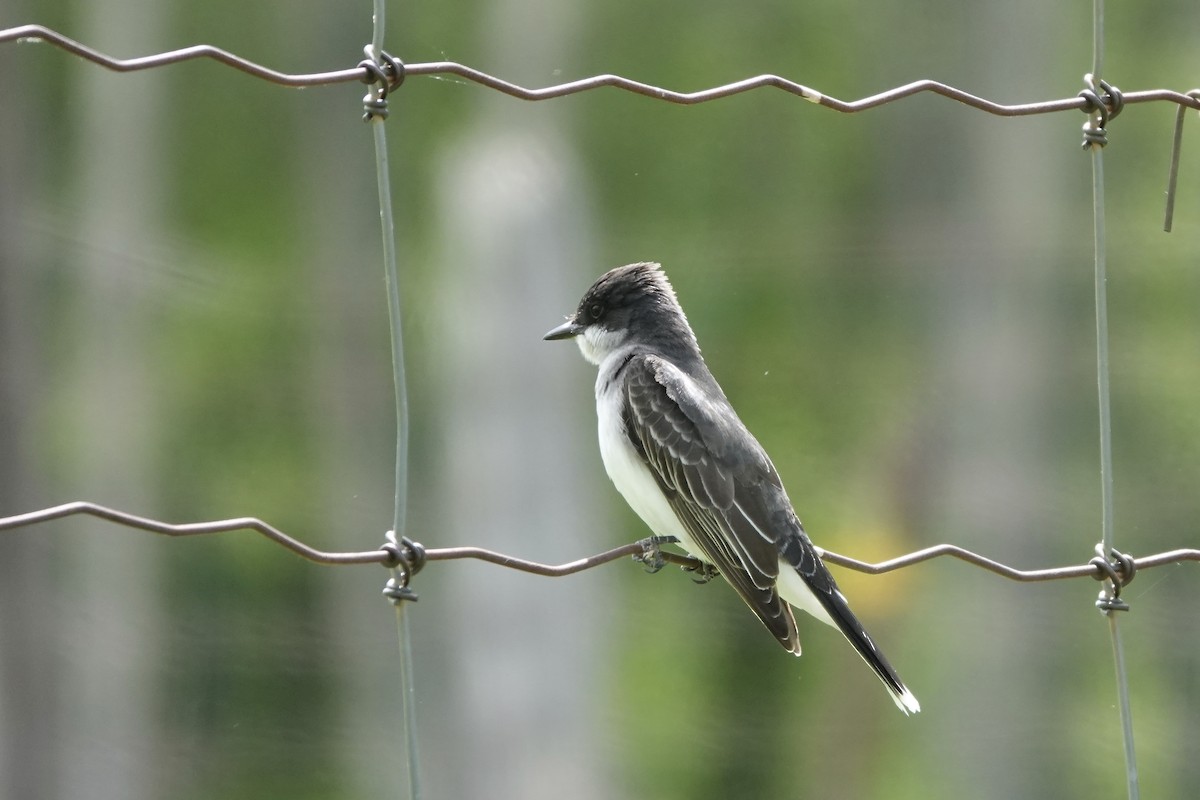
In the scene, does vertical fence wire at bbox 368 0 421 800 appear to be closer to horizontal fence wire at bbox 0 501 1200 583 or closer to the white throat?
horizontal fence wire at bbox 0 501 1200 583

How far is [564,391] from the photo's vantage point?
7691 millimetres

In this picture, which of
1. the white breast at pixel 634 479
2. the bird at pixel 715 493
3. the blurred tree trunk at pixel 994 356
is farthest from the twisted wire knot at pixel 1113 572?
the blurred tree trunk at pixel 994 356

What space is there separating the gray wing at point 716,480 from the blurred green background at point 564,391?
3.74m

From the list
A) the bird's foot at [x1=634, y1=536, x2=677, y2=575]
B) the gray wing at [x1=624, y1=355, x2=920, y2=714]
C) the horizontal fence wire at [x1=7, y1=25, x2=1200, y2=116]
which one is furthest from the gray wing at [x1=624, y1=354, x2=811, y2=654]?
the horizontal fence wire at [x1=7, y1=25, x2=1200, y2=116]

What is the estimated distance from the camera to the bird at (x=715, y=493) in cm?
298

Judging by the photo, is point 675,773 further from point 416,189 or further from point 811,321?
point 416,189

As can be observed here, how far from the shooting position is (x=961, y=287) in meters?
7.55

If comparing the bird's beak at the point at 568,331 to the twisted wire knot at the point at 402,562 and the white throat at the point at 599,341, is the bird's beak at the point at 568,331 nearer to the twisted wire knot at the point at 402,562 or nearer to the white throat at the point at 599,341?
the white throat at the point at 599,341

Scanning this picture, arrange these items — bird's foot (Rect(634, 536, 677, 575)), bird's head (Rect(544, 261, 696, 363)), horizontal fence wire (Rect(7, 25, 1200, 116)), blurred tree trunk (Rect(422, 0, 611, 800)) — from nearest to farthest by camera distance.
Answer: horizontal fence wire (Rect(7, 25, 1200, 116)), bird's foot (Rect(634, 536, 677, 575)), bird's head (Rect(544, 261, 696, 363)), blurred tree trunk (Rect(422, 0, 611, 800))

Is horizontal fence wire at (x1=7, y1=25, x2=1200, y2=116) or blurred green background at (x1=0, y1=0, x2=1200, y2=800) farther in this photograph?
blurred green background at (x1=0, y1=0, x2=1200, y2=800)

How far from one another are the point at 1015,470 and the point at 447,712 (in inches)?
123

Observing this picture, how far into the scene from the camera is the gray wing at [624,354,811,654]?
298cm

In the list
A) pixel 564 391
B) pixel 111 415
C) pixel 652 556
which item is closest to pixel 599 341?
pixel 652 556

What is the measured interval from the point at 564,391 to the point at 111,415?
2.13m
